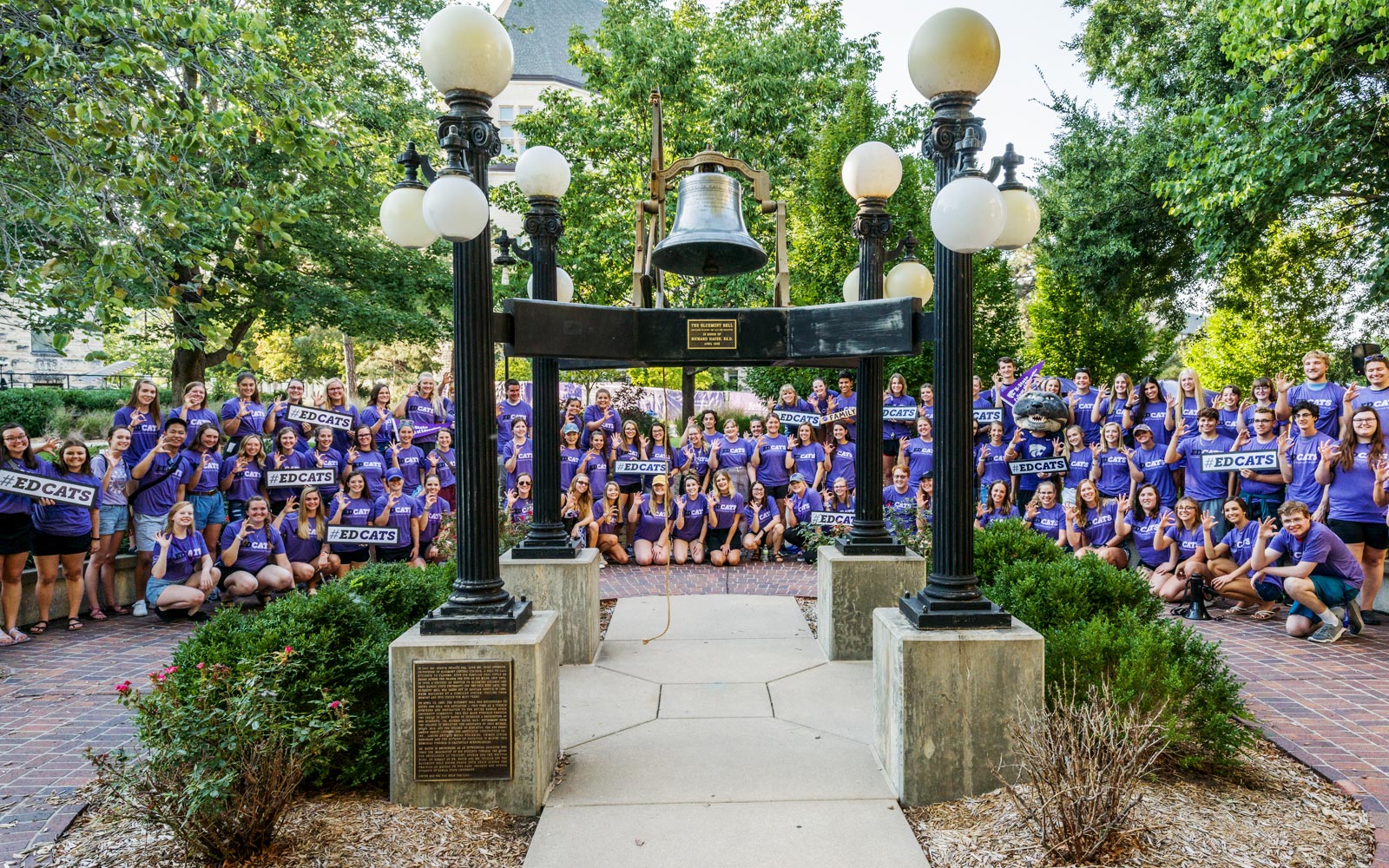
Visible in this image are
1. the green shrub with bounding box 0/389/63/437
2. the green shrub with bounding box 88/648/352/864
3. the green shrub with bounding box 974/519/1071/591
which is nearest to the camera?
the green shrub with bounding box 88/648/352/864

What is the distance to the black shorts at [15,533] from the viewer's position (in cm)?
678

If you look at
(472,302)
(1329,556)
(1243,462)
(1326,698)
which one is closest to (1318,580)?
(1329,556)

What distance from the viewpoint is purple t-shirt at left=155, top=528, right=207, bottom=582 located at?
7.44 meters

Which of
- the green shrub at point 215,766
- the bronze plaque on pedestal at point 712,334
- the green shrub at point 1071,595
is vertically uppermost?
the bronze plaque on pedestal at point 712,334

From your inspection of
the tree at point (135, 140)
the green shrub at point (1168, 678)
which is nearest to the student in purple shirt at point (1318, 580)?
the green shrub at point (1168, 678)

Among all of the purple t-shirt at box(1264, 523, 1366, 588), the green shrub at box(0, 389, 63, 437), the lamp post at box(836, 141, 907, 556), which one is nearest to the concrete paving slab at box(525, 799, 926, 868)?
the lamp post at box(836, 141, 907, 556)

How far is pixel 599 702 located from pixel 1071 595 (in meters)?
3.10

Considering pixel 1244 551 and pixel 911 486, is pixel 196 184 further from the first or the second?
pixel 1244 551

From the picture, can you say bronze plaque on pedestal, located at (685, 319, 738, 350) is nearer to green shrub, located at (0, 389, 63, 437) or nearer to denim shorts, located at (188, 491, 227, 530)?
denim shorts, located at (188, 491, 227, 530)

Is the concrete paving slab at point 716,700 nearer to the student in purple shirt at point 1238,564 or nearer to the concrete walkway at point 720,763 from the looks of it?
the concrete walkway at point 720,763

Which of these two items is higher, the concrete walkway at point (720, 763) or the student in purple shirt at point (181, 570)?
the student in purple shirt at point (181, 570)

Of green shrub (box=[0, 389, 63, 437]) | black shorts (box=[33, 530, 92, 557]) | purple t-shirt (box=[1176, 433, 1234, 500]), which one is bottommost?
black shorts (box=[33, 530, 92, 557])

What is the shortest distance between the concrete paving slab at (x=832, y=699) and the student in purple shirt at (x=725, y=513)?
4.23m

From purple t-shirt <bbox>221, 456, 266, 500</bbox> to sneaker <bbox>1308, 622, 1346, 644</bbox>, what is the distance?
982 centimetres
